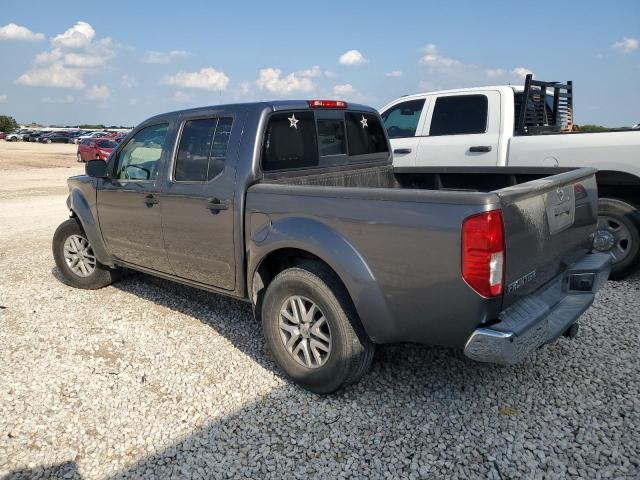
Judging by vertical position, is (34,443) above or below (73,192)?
below

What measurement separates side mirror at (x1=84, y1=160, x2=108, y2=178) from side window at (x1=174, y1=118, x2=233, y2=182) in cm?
106

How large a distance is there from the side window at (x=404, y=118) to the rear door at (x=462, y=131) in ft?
0.72

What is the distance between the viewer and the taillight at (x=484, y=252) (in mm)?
2436

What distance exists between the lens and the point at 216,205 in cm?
367

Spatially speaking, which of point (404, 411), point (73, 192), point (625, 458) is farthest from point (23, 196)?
point (625, 458)

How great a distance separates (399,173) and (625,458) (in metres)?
2.95

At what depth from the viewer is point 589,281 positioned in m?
3.27

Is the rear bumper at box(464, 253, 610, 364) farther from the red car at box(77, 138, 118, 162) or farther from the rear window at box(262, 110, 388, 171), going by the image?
the red car at box(77, 138, 118, 162)

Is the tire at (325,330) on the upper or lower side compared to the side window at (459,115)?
lower

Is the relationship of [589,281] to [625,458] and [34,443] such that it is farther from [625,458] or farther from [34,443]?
[34,443]

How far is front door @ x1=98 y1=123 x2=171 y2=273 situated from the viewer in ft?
14.0

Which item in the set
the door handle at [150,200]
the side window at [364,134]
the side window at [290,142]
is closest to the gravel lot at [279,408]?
the door handle at [150,200]

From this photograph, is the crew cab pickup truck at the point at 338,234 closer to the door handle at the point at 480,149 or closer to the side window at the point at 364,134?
the side window at the point at 364,134

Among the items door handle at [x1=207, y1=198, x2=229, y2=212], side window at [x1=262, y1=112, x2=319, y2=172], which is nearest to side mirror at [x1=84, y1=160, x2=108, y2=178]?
door handle at [x1=207, y1=198, x2=229, y2=212]
